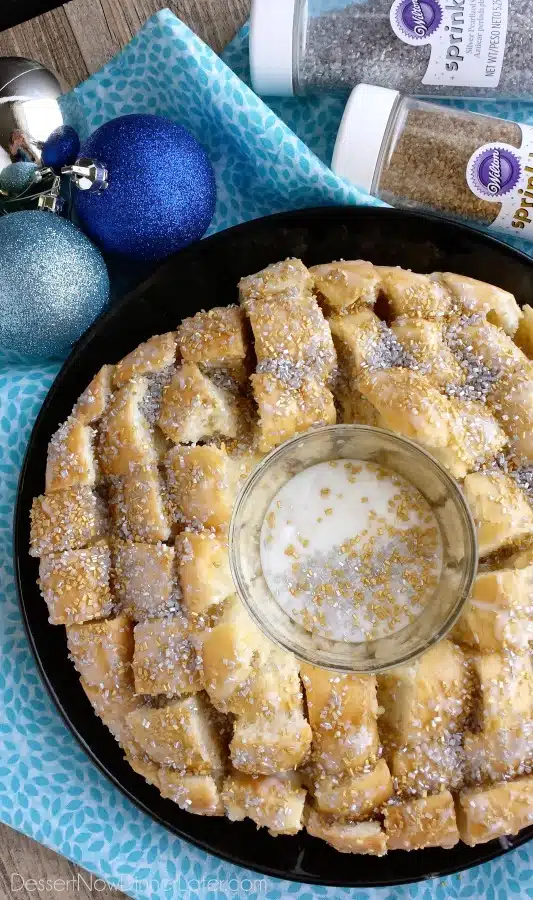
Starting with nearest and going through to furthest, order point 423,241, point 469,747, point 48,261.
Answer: point 469,747 < point 48,261 < point 423,241

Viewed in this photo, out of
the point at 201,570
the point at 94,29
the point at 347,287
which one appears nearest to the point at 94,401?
the point at 201,570

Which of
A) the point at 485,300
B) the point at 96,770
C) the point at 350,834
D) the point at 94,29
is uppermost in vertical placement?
the point at 94,29

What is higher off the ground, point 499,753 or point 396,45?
point 396,45

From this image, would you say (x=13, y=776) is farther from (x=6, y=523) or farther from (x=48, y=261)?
(x=48, y=261)

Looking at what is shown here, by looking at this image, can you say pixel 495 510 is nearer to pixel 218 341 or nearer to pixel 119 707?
pixel 218 341

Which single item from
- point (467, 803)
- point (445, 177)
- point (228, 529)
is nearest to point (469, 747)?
point (467, 803)

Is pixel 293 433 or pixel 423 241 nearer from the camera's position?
pixel 293 433
